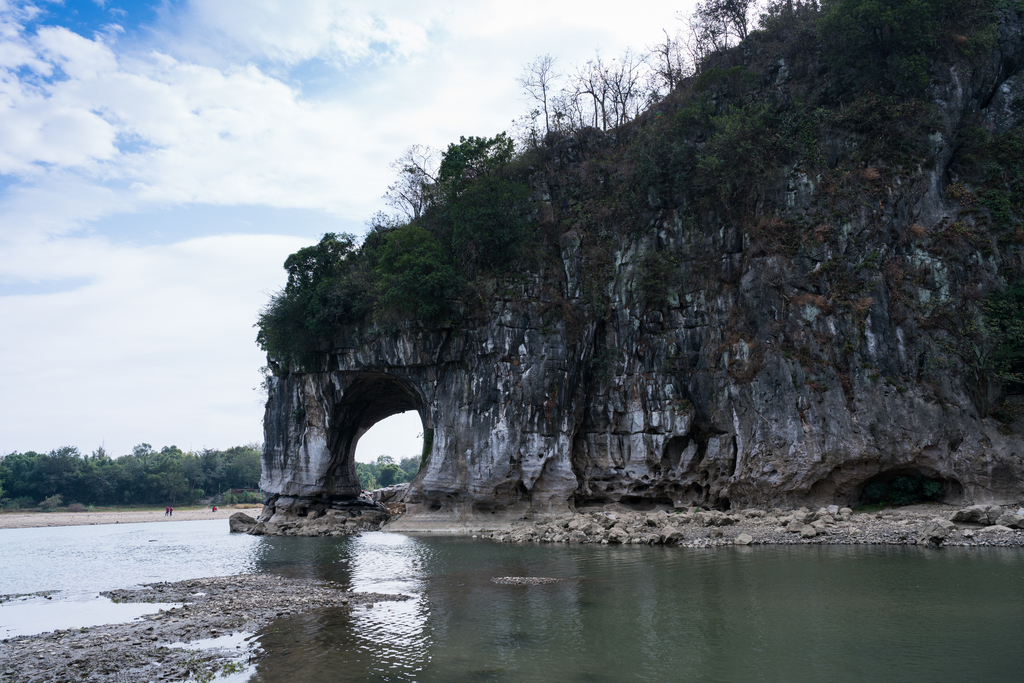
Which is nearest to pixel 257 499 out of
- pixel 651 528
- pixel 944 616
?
pixel 651 528

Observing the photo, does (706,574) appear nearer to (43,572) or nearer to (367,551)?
(367,551)

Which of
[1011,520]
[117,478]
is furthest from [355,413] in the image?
[117,478]

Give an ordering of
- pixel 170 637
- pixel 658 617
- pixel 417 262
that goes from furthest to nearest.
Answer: pixel 417 262 → pixel 658 617 → pixel 170 637

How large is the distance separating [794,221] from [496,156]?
1627cm

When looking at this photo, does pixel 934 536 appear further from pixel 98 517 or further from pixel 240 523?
pixel 98 517

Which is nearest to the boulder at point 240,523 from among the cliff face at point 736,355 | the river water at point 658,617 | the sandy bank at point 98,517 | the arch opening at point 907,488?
the cliff face at point 736,355

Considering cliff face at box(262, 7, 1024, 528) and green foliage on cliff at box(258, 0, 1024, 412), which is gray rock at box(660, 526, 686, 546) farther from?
green foliage on cliff at box(258, 0, 1024, 412)

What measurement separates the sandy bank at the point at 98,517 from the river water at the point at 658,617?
1608 inches

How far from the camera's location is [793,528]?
21062 millimetres

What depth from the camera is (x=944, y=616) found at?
10766mm

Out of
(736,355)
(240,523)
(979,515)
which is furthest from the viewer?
(240,523)

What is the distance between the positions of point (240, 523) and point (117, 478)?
40.8m

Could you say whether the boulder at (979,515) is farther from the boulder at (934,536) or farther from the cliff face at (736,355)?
the cliff face at (736,355)

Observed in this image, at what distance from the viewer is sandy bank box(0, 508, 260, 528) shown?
54.6 m
